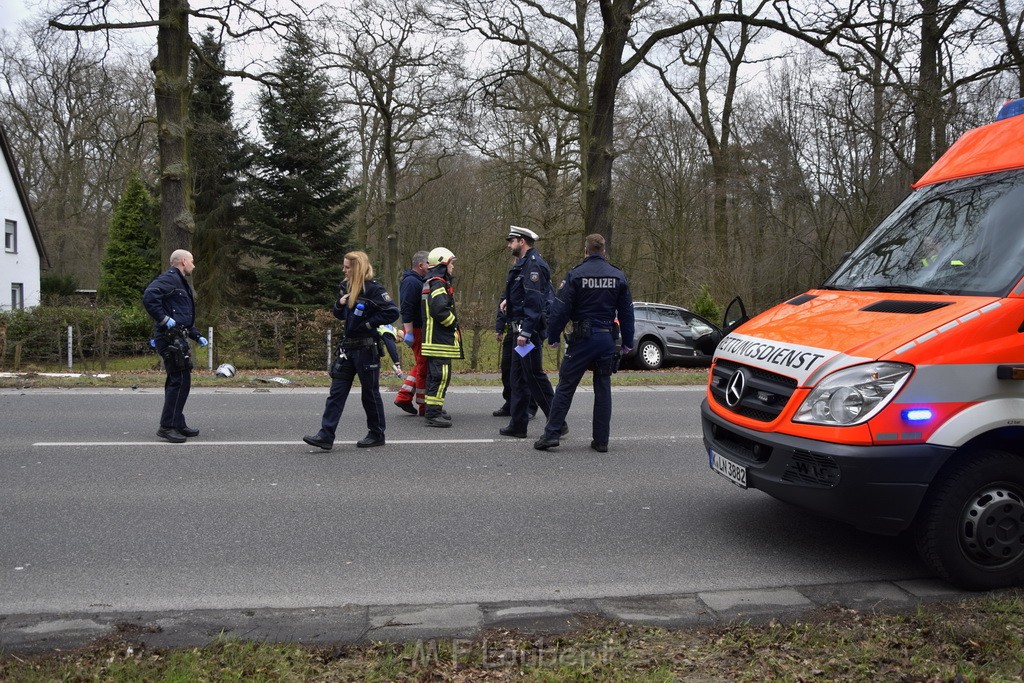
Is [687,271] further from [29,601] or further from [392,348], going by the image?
[29,601]

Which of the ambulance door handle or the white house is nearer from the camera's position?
the ambulance door handle

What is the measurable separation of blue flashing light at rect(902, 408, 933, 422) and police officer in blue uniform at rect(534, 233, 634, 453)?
11.8 ft

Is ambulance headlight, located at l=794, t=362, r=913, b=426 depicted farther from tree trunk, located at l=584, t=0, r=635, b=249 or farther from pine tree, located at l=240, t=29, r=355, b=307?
pine tree, located at l=240, t=29, r=355, b=307

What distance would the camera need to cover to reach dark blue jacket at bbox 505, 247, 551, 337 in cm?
855

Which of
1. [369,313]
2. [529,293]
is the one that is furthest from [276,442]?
[529,293]

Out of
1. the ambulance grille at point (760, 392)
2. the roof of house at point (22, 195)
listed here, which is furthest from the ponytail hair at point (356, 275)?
the roof of house at point (22, 195)

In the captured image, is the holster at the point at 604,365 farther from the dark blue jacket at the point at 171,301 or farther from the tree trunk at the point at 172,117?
the tree trunk at the point at 172,117

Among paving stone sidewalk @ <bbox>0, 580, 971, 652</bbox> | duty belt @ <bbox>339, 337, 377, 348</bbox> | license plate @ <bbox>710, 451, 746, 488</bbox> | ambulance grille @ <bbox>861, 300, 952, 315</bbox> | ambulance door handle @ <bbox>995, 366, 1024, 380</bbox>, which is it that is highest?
ambulance grille @ <bbox>861, 300, 952, 315</bbox>

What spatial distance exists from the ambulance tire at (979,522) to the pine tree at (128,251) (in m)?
33.3

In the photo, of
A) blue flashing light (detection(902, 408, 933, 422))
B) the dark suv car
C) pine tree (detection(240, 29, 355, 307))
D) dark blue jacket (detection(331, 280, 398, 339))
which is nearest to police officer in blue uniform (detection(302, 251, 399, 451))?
dark blue jacket (detection(331, 280, 398, 339))

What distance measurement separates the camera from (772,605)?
4.35 meters

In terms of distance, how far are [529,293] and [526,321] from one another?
0.29 metres

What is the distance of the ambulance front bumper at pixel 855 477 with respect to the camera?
Result: 427 cm

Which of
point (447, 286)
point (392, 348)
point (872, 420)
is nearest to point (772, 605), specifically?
point (872, 420)
